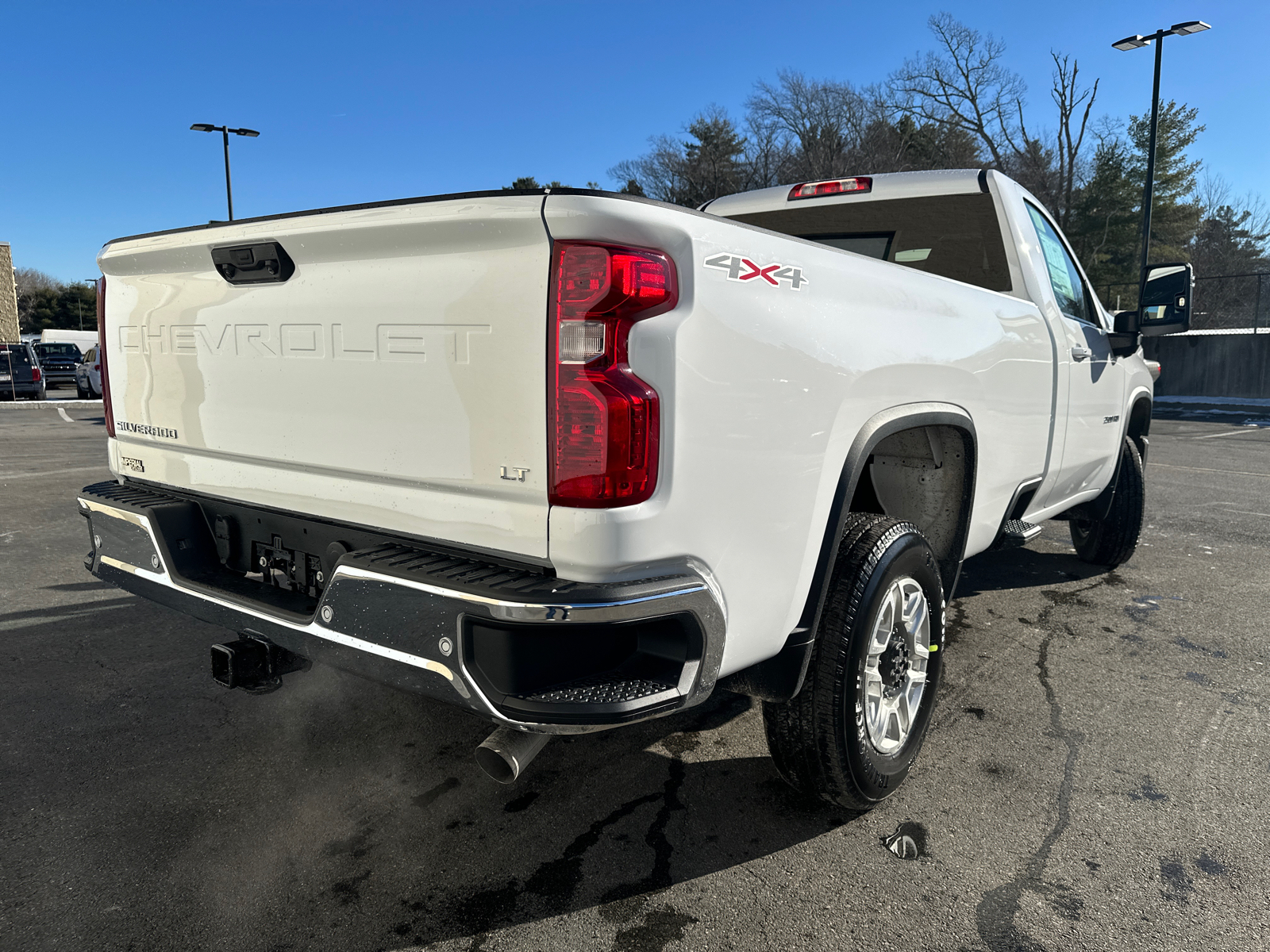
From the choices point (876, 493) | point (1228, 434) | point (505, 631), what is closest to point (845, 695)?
point (876, 493)

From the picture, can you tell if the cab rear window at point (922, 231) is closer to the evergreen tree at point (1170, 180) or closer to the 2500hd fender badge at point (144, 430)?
the 2500hd fender badge at point (144, 430)

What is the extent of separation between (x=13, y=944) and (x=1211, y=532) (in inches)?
296

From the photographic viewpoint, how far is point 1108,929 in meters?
2.13

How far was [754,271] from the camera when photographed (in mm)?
2002

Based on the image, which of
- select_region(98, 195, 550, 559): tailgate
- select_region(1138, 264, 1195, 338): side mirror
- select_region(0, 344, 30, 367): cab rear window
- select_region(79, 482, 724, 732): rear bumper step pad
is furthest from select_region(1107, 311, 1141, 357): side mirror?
select_region(0, 344, 30, 367): cab rear window

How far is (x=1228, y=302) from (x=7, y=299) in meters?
45.5

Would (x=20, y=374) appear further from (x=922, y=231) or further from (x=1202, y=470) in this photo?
(x=1202, y=470)

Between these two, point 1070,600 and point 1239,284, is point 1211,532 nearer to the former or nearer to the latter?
point 1070,600

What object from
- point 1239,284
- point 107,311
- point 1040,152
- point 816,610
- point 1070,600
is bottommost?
point 1070,600

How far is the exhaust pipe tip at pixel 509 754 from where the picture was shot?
2043 mm

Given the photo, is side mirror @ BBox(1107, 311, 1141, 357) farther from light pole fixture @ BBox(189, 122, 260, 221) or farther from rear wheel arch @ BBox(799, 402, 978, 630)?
light pole fixture @ BBox(189, 122, 260, 221)

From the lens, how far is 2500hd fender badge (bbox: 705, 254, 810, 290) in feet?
6.29

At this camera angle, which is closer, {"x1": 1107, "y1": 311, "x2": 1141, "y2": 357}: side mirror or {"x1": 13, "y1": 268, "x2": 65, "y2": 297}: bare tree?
{"x1": 1107, "y1": 311, "x2": 1141, "y2": 357}: side mirror

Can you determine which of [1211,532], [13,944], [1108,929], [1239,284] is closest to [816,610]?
[1108,929]
